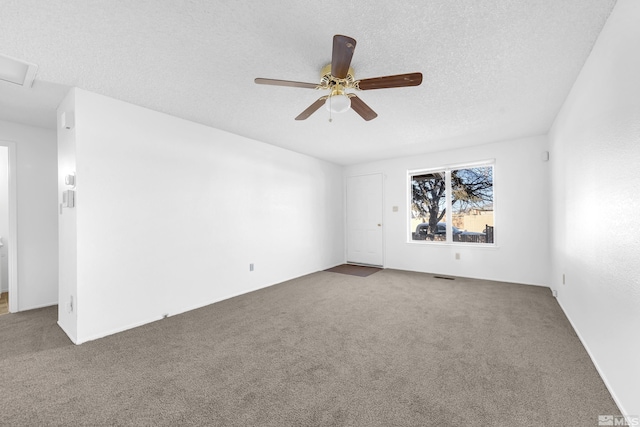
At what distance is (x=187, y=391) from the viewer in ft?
5.58

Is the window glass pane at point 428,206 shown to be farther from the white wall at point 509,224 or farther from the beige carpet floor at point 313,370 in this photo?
the beige carpet floor at point 313,370

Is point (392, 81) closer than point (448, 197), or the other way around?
point (392, 81)

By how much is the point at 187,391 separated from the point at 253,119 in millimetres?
2847

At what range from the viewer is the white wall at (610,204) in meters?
1.36

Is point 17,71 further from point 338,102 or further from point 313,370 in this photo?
point 313,370

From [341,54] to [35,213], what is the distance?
4.46 m

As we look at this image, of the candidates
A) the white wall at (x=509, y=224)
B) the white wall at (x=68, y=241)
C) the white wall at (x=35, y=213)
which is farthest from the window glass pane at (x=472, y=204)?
the white wall at (x=35, y=213)

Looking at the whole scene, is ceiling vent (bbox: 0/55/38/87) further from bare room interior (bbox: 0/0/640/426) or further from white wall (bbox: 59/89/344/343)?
white wall (bbox: 59/89/344/343)

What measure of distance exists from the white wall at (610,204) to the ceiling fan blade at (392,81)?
3.57 feet

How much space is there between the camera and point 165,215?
3.05m

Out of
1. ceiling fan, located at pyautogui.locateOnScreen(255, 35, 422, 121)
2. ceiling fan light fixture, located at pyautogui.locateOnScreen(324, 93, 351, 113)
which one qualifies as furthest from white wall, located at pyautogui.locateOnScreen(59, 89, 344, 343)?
ceiling fan light fixture, located at pyautogui.locateOnScreen(324, 93, 351, 113)

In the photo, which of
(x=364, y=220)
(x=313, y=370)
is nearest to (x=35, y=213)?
(x=313, y=370)

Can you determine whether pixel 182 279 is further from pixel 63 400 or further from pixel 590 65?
pixel 590 65

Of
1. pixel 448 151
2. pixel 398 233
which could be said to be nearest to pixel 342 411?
pixel 398 233
